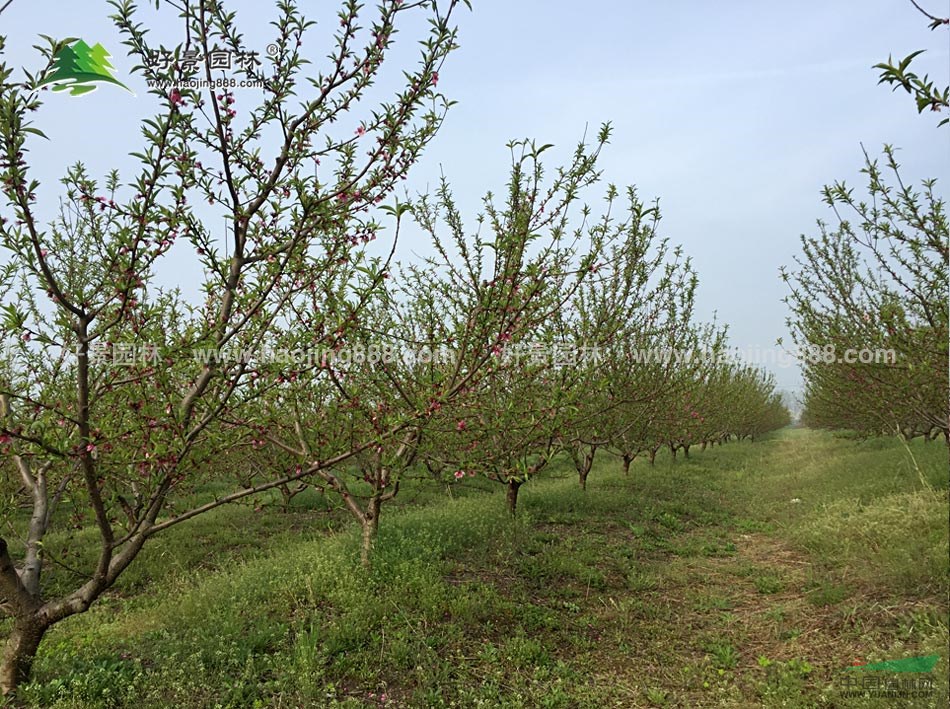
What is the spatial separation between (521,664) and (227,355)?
12.4ft

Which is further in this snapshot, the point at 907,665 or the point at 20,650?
the point at 20,650

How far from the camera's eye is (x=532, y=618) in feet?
18.4

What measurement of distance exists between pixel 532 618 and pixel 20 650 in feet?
15.0

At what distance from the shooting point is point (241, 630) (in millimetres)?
5105

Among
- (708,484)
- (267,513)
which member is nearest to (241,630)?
(267,513)

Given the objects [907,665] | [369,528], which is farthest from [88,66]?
[907,665]

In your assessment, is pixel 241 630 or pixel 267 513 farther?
pixel 267 513

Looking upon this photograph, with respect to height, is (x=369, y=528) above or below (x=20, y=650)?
above

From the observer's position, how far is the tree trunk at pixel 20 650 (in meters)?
4.20

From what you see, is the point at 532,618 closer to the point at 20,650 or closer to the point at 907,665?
the point at 907,665

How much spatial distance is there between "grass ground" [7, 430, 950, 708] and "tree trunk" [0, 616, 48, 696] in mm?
210

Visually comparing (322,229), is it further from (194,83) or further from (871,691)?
(871,691)

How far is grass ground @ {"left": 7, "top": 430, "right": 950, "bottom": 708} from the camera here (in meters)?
4.26
